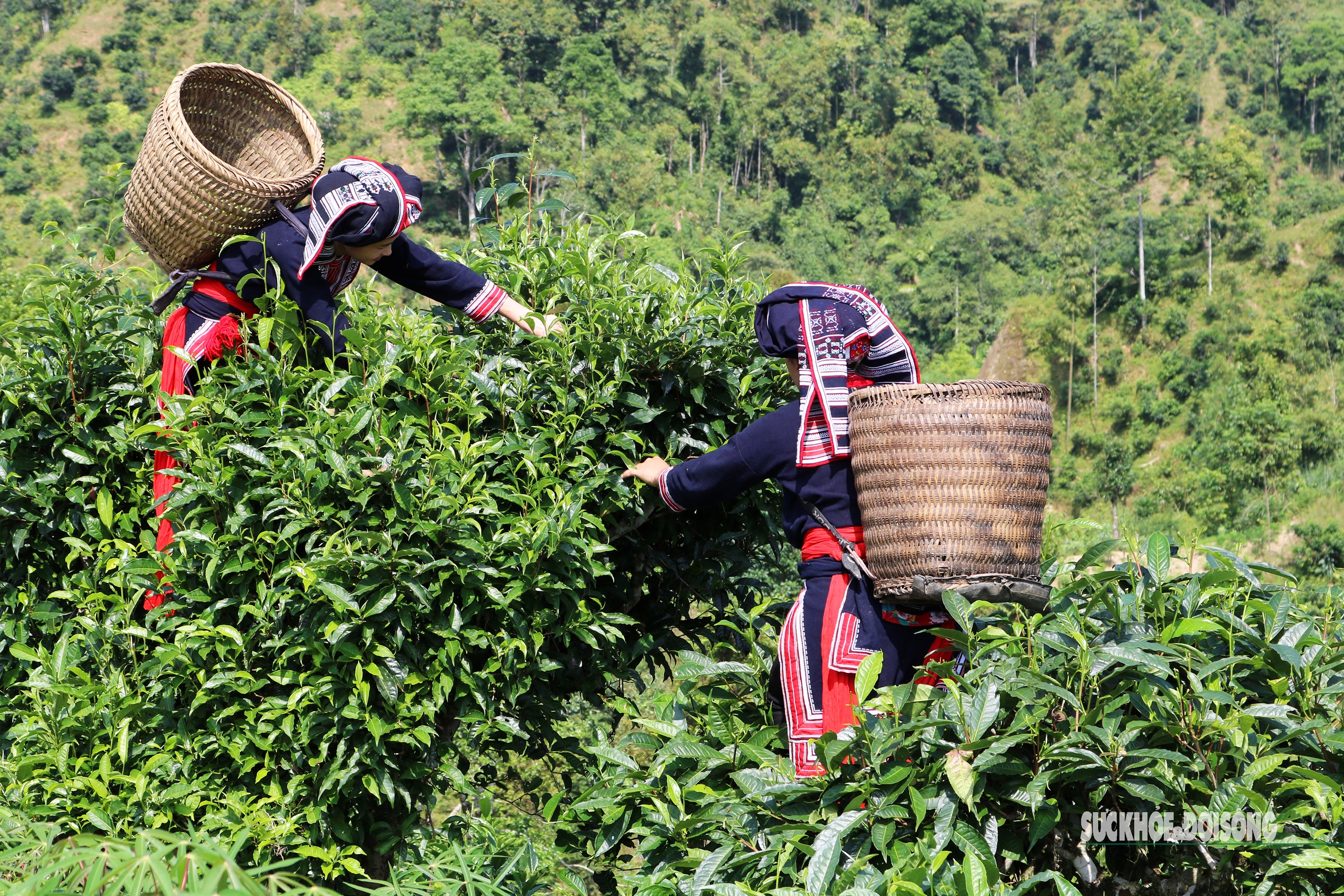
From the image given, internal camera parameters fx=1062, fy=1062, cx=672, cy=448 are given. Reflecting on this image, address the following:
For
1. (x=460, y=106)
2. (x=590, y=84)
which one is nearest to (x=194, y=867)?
(x=460, y=106)

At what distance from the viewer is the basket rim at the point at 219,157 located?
260 cm

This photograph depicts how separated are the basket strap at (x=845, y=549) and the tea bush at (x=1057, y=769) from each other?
302mm

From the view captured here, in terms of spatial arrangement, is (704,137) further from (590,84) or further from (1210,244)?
(1210,244)

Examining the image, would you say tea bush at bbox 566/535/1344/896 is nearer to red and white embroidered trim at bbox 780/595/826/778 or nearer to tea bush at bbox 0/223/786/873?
red and white embroidered trim at bbox 780/595/826/778

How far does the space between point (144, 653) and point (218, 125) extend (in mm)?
1507

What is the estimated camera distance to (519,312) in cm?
277

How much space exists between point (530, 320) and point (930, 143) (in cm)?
6485

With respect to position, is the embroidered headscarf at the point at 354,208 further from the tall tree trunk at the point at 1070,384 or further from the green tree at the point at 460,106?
the green tree at the point at 460,106

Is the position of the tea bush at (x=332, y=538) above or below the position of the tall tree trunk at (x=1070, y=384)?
above

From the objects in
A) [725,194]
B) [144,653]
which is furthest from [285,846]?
[725,194]

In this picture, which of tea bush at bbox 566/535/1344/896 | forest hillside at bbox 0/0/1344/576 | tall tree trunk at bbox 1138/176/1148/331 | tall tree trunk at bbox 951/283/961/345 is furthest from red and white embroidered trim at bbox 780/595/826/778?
tall tree trunk at bbox 951/283/961/345

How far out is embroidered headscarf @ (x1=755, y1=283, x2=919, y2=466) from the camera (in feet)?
8.20

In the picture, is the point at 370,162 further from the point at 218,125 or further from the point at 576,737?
the point at 576,737

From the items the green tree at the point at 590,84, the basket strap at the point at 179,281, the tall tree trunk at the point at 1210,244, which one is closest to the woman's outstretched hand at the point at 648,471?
the basket strap at the point at 179,281
